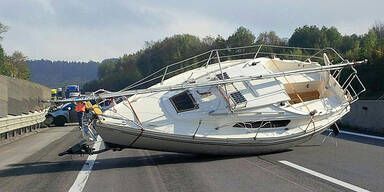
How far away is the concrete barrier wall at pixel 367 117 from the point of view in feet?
60.1

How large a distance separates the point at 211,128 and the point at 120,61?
135 meters

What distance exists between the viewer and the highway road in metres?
8.48

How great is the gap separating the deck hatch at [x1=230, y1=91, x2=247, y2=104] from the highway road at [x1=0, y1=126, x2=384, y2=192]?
57.6 inches

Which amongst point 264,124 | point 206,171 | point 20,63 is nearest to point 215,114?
point 264,124

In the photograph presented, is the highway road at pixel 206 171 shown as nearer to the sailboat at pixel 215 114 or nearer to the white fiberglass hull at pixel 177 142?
the white fiberglass hull at pixel 177 142

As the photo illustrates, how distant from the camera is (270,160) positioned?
1148 centimetres

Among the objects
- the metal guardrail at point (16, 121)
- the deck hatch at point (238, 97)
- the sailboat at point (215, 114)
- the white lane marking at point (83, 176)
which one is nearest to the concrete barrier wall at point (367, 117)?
the sailboat at point (215, 114)

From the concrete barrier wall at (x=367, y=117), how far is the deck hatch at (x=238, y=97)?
8362 mm

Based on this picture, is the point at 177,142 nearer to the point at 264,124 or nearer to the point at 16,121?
the point at 264,124

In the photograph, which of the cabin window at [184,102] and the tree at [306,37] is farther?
the tree at [306,37]

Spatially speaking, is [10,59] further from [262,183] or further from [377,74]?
[262,183]

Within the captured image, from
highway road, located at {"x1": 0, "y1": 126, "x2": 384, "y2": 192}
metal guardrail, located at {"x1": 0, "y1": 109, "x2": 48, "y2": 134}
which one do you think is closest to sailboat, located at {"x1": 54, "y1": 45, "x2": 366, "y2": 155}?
highway road, located at {"x1": 0, "y1": 126, "x2": 384, "y2": 192}

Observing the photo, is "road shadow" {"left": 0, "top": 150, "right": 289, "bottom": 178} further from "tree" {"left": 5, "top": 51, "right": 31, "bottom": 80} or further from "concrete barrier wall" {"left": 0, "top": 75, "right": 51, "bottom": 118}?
"tree" {"left": 5, "top": 51, "right": 31, "bottom": 80}

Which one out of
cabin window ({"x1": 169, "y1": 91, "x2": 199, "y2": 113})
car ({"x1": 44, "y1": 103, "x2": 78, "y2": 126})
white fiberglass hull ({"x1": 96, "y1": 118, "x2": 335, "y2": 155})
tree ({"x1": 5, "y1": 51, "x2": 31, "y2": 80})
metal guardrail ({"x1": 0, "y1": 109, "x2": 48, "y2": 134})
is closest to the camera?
white fiberglass hull ({"x1": 96, "y1": 118, "x2": 335, "y2": 155})
